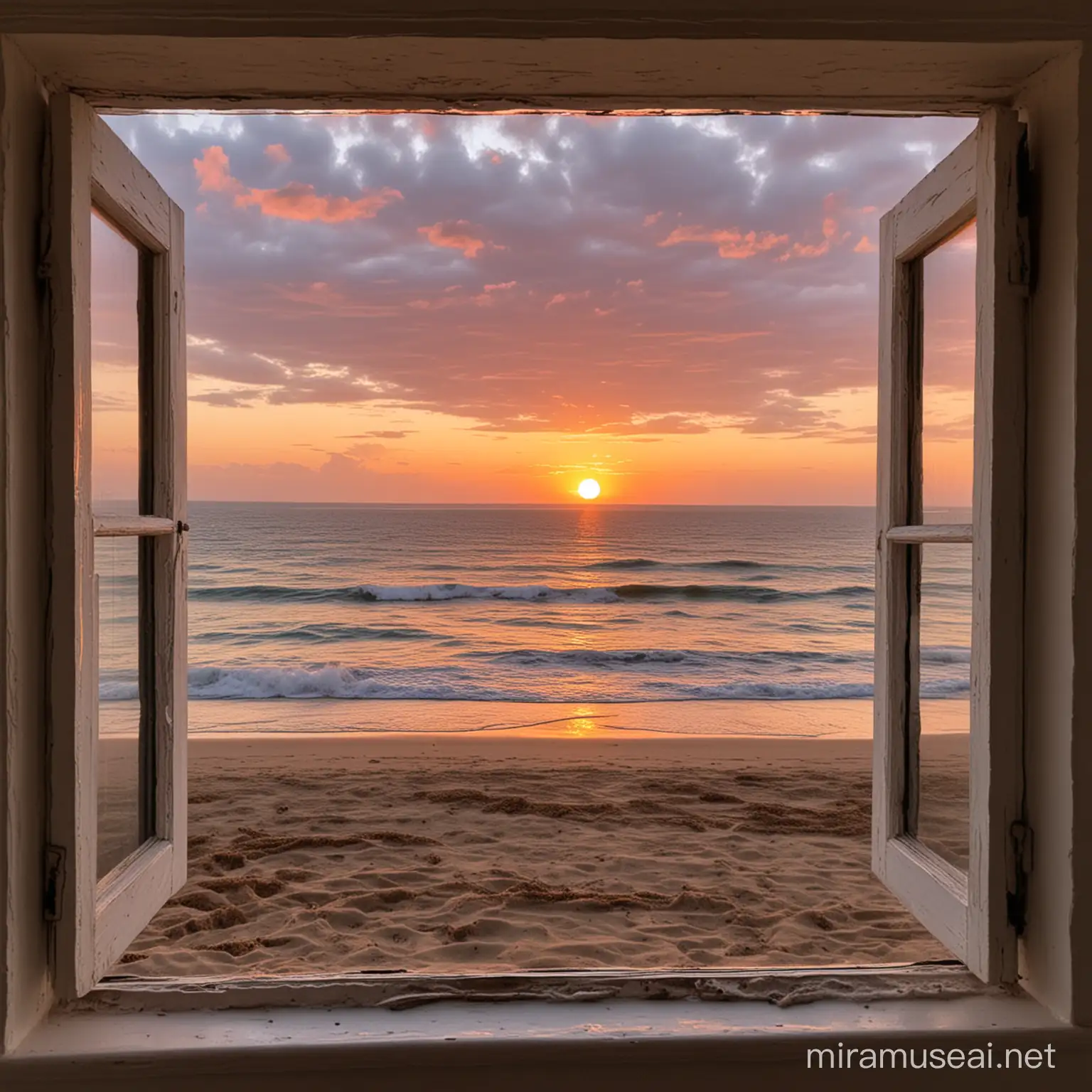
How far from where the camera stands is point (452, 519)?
34938 millimetres

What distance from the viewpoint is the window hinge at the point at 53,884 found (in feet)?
4.60

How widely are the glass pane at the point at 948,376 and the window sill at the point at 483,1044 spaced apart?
1.08m

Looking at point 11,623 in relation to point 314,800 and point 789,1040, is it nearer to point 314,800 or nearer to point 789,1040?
point 789,1040

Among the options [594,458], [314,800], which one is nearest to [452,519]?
[594,458]

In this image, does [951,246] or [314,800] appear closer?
[951,246]

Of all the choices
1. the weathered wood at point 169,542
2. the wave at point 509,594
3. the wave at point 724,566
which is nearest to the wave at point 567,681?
the wave at point 509,594

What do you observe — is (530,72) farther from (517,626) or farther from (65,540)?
(517,626)

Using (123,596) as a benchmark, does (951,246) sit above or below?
above

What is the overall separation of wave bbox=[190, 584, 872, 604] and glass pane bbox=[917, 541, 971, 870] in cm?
1448

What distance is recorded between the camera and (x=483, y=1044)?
133 cm

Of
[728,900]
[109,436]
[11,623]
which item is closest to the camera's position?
[11,623]

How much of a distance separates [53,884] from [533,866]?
1905 mm

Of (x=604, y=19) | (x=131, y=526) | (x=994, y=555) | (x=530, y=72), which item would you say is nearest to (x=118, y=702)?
(x=131, y=526)

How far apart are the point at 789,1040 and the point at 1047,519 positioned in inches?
39.5
